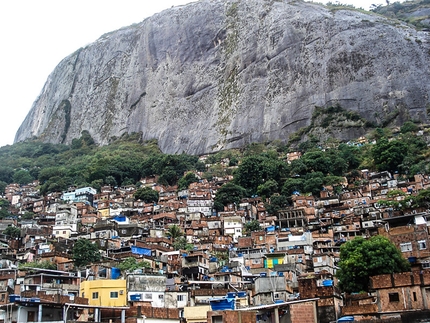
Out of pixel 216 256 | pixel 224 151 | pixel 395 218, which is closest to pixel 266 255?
pixel 216 256

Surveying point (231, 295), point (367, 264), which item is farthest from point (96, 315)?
point (367, 264)

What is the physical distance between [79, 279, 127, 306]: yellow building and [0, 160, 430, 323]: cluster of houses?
50mm

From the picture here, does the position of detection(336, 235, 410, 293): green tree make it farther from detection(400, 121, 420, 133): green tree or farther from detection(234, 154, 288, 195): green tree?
detection(400, 121, 420, 133): green tree

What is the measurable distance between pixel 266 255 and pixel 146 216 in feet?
78.3

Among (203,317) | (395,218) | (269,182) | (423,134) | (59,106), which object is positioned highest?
(59,106)

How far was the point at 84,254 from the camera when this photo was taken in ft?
125

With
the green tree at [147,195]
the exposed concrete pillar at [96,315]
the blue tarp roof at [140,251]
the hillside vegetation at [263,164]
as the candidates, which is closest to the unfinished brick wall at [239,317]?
the exposed concrete pillar at [96,315]

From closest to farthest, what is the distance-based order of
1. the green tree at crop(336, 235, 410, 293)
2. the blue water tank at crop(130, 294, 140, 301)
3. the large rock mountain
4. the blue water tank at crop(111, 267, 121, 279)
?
the green tree at crop(336, 235, 410, 293)
the blue water tank at crop(130, 294, 140, 301)
the blue water tank at crop(111, 267, 121, 279)
the large rock mountain

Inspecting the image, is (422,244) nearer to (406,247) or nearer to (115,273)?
(406,247)

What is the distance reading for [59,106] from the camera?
144m

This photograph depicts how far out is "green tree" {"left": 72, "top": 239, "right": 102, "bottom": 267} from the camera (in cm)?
3797

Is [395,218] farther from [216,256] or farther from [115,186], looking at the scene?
[115,186]

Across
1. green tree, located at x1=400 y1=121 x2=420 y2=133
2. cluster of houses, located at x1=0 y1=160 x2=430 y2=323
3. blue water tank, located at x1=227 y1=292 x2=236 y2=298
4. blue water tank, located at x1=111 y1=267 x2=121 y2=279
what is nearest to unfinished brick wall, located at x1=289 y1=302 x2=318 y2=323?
cluster of houses, located at x1=0 y1=160 x2=430 y2=323

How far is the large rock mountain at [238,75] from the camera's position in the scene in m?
89.8
